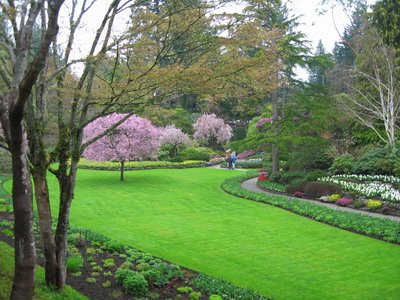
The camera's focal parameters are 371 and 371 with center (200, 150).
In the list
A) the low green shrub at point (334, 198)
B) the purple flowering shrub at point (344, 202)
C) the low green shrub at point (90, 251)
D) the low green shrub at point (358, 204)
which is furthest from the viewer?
the low green shrub at point (334, 198)

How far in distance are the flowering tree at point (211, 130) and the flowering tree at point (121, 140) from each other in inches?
811

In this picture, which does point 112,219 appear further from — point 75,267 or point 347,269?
point 347,269

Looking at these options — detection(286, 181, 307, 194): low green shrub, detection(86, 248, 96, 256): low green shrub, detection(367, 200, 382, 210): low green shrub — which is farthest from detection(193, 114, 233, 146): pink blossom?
detection(86, 248, 96, 256): low green shrub

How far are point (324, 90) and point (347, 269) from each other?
17.4m

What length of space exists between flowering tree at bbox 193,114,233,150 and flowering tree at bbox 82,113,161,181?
2059 centimetres

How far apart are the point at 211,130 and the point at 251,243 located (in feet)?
116

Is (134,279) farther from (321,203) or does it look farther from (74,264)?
(321,203)

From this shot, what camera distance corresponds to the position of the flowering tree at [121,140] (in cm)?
2334

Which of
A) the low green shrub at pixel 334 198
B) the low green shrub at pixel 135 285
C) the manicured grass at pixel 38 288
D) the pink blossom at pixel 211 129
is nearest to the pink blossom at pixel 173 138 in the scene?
the pink blossom at pixel 211 129

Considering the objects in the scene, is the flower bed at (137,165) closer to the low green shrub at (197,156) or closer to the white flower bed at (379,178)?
the low green shrub at (197,156)

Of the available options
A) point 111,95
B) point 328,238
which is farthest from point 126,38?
point 328,238

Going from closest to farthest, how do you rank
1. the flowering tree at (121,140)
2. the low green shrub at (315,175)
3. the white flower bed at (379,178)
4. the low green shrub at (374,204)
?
the low green shrub at (374,204) < the white flower bed at (379,178) < the low green shrub at (315,175) < the flowering tree at (121,140)

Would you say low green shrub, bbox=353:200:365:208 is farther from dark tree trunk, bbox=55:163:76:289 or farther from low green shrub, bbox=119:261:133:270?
dark tree trunk, bbox=55:163:76:289

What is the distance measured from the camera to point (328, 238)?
11383 millimetres
